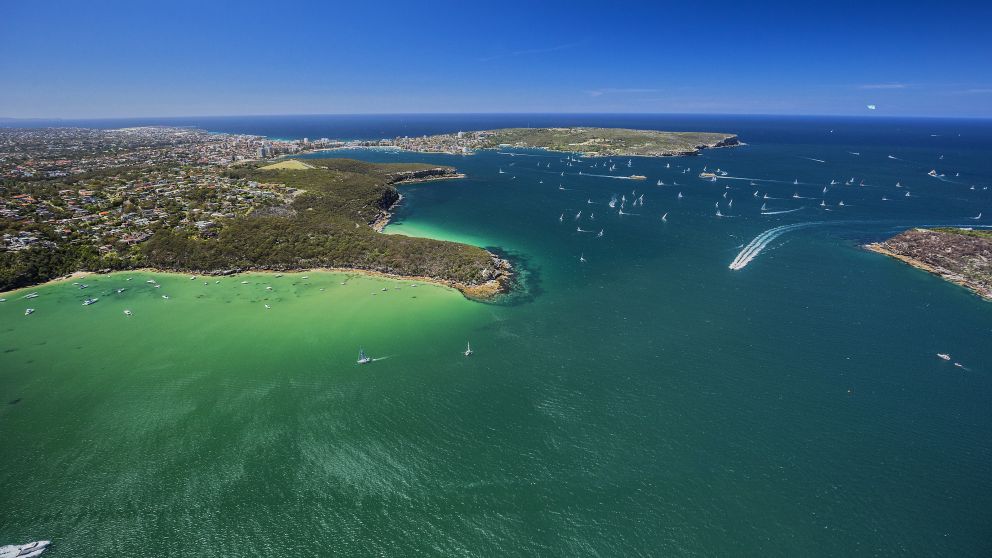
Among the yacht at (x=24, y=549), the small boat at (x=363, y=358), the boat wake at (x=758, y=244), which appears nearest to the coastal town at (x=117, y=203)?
the small boat at (x=363, y=358)

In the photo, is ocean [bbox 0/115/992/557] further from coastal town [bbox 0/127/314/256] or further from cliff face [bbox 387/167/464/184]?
cliff face [bbox 387/167/464/184]

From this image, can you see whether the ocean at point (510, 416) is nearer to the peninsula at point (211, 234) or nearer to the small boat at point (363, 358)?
the small boat at point (363, 358)

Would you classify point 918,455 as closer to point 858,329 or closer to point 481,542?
point 858,329

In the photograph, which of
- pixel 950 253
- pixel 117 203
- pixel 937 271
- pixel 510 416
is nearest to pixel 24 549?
pixel 510 416

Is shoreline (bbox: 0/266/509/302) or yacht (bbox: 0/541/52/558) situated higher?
shoreline (bbox: 0/266/509/302)

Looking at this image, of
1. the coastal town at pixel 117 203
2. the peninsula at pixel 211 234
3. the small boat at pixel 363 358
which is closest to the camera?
the small boat at pixel 363 358

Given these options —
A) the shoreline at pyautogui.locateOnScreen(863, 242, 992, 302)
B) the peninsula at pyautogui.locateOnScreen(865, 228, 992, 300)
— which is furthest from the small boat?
the peninsula at pyautogui.locateOnScreen(865, 228, 992, 300)

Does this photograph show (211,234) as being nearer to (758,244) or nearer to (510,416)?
(510,416)

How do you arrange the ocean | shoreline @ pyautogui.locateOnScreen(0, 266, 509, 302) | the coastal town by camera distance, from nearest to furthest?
1. the ocean
2. shoreline @ pyautogui.locateOnScreen(0, 266, 509, 302)
3. the coastal town
